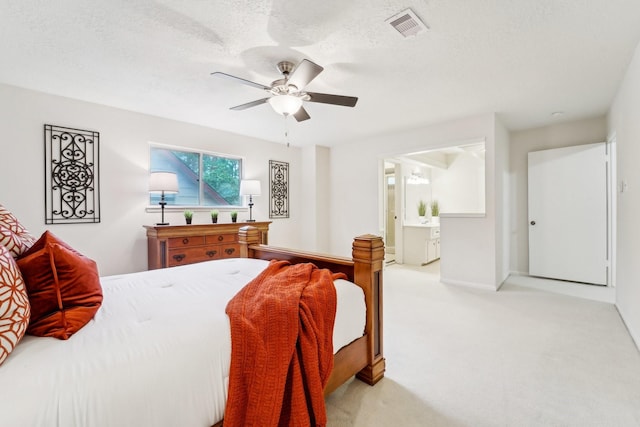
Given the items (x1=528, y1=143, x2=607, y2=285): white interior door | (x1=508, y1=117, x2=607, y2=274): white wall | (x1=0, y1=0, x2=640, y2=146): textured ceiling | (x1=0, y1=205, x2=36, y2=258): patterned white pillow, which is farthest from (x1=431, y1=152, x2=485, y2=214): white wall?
(x1=0, y1=205, x2=36, y2=258): patterned white pillow

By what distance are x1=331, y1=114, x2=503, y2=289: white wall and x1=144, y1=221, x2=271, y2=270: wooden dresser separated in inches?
89.3

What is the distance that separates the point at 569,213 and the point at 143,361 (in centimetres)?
545

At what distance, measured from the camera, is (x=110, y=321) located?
1.18 m

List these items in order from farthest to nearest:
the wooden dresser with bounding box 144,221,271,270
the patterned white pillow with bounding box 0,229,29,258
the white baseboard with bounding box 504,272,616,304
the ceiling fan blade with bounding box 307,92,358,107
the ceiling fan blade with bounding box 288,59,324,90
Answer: the white baseboard with bounding box 504,272,616,304, the wooden dresser with bounding box 144,221,271,270, the ceiling fan blade with bounding box 307,92,358,107, the ceiling fan blade with bounding box 288,59,324,90, the patterned white pillow with bounding box 0,229,29,258

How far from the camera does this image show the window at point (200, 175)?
4.06m

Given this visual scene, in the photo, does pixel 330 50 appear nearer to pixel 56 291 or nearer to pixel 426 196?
pixel 56 291

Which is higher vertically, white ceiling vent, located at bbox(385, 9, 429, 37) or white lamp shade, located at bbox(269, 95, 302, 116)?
white ceiling vent, located at bbox(385, 9, 429, 37)

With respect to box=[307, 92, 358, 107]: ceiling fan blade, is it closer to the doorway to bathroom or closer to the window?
the window

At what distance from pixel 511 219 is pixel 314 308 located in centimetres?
480

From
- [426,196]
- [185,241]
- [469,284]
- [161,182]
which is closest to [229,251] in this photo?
[185,241]

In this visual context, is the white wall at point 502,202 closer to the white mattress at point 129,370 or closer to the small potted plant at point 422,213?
the small potted plant at point 422,213

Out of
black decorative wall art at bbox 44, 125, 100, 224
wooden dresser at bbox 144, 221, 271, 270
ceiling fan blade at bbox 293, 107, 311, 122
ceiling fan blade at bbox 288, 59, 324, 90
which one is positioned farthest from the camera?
wooden dresser at bbox 144, 221, 271, 270

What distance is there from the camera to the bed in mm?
797

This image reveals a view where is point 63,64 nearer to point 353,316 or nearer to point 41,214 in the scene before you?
point 41,214
